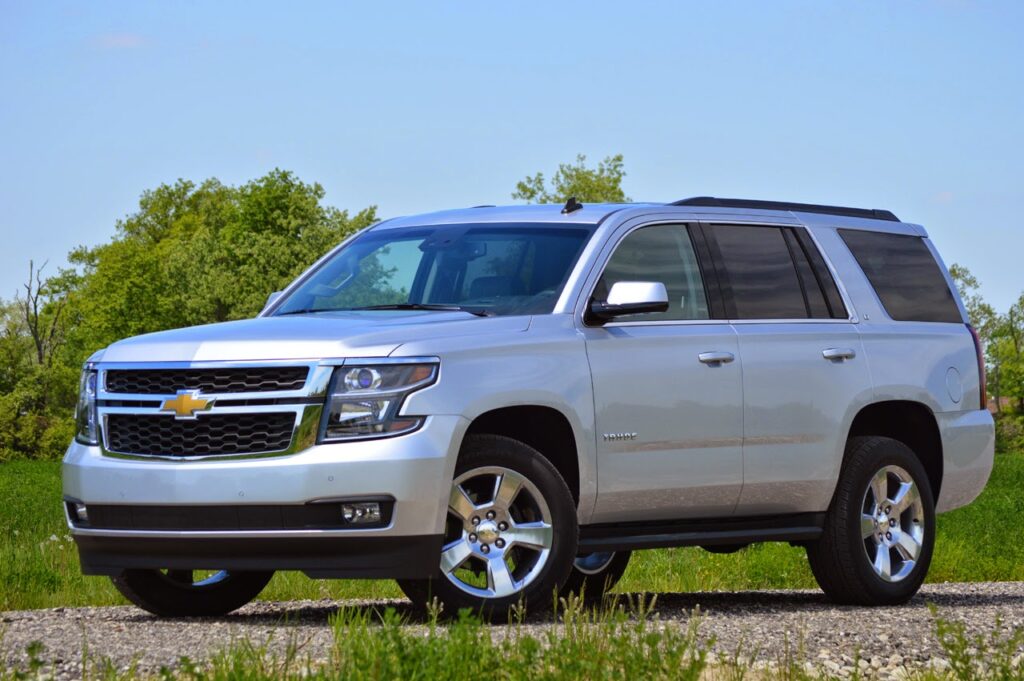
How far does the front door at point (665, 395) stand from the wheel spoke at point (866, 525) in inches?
43.1

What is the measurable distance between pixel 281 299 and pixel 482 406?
2083 mm

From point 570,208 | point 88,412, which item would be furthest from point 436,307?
point 88,412

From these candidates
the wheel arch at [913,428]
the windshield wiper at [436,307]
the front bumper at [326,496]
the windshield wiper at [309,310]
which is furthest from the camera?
the wheel arch at [913,428]

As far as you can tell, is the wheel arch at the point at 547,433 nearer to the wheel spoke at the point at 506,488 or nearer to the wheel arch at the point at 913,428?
the wheel spoke at the point at 506,488

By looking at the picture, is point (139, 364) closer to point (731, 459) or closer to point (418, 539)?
point (418, 539)

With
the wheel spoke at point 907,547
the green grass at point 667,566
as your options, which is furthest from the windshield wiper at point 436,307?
the green grass at point 667,566

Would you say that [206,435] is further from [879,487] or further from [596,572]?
[596,572]

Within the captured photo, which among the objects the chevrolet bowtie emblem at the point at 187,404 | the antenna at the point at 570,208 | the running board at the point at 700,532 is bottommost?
the running board at the point at 700,532

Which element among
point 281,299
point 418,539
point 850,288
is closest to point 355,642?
point 418,539

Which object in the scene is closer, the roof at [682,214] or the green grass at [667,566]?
the roof at [682,214]

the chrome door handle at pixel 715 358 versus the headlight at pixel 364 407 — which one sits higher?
the chrome door handle at pixel 715 358

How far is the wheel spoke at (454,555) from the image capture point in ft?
25.0

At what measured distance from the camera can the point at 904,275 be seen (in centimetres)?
1057

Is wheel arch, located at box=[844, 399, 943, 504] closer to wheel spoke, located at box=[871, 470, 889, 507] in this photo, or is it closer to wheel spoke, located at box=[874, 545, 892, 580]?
wheel spoke, located at box=[871, 470, 889, 507]
